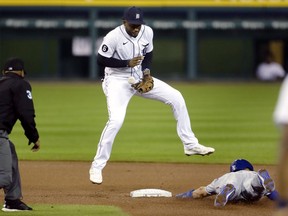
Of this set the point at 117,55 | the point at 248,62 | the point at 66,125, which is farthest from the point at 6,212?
the point at 248,62

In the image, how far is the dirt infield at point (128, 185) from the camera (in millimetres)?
8156

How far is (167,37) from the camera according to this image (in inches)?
1511

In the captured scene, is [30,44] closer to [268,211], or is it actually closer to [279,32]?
[279,32]

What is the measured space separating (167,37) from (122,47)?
2886 centimetres

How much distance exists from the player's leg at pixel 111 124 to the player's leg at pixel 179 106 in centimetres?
28

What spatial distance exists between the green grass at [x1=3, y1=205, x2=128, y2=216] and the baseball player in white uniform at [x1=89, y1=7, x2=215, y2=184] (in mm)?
1110

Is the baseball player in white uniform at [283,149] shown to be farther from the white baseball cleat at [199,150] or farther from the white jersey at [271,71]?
the white jersey at [271,71]

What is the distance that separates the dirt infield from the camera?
8156mm

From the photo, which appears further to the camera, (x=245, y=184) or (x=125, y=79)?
(x=125, y=79)

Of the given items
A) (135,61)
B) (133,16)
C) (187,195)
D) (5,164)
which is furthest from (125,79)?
(5,164)

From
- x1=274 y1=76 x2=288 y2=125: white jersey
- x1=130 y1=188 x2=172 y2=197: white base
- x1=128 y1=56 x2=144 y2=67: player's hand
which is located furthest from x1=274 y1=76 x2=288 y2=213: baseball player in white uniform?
x1=128 y1=56 x2=144 y2=67: player's hand

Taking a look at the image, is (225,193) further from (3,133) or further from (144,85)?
(3,133)

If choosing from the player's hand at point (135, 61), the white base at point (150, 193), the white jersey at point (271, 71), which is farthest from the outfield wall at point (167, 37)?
the white base at point (150, 193)

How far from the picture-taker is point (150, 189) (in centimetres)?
912
